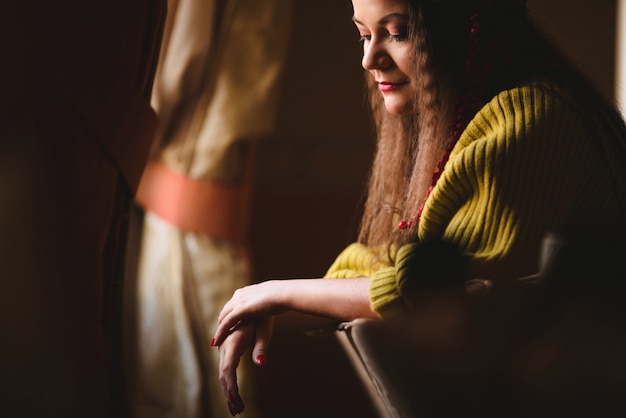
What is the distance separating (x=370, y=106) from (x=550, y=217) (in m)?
0.16

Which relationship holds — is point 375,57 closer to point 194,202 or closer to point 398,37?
point 398,37

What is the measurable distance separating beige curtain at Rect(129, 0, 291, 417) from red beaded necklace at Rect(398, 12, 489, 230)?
21 cm

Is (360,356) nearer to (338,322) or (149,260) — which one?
(338,322)

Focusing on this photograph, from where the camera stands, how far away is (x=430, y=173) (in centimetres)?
46

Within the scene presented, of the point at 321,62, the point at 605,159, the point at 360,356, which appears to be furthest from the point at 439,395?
the point at 321,62

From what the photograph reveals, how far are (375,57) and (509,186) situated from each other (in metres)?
0.11

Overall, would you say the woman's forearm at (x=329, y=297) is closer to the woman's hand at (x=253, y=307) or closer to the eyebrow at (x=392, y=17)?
the woman's hand at (x=253, y=307)

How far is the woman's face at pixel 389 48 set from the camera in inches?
17.1

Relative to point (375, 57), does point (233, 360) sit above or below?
below

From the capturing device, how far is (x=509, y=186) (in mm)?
421

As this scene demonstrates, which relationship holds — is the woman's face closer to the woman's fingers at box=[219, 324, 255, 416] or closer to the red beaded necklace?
the red beaded necklace

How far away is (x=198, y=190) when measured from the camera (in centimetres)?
58

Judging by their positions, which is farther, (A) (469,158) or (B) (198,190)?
(B) (198,190)

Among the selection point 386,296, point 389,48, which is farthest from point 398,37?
point 386,296
